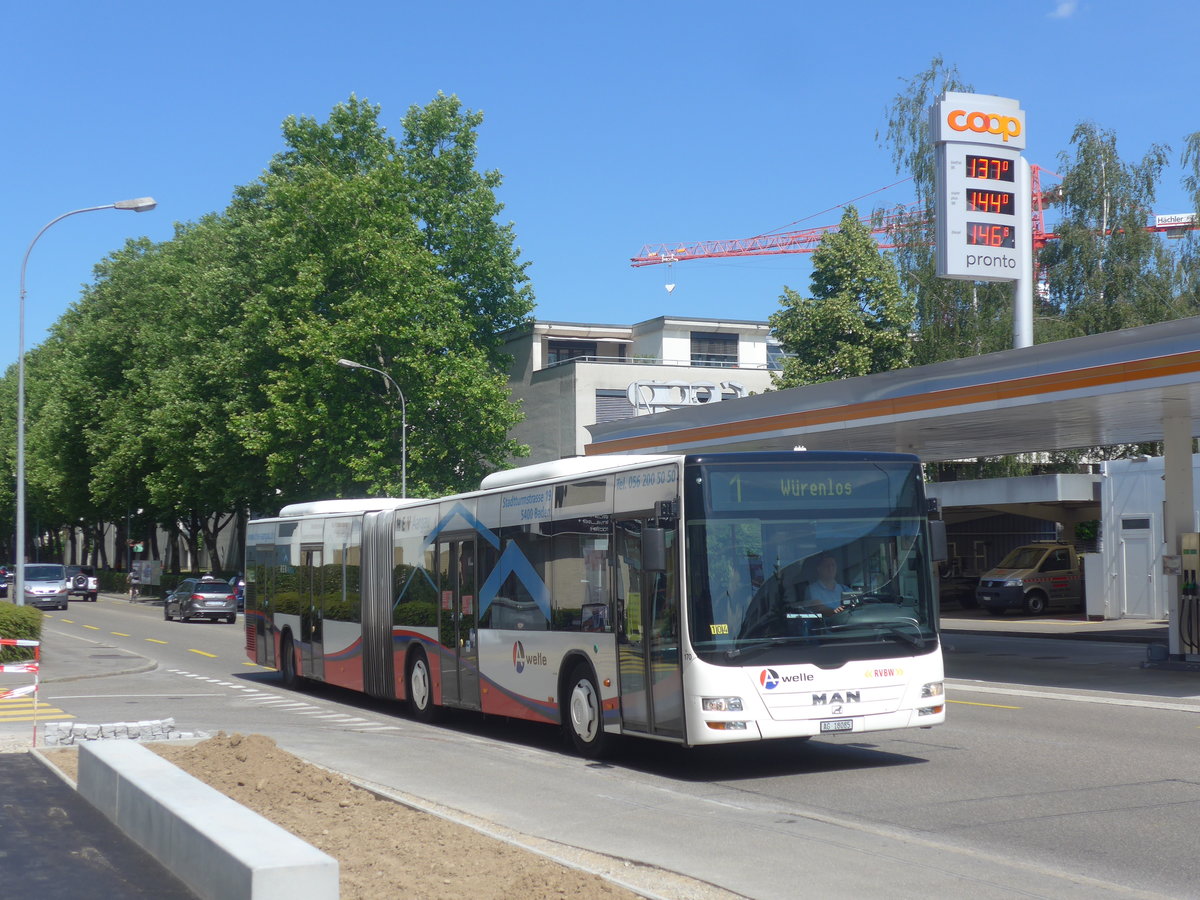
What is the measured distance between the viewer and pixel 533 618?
1450 centimetres

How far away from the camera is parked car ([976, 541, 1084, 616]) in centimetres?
4138

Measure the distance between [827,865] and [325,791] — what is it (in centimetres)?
380

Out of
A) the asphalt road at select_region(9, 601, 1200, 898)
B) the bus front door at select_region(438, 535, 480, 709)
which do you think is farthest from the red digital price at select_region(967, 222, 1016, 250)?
the bus front door at select_region(438, 535, 480, 709)

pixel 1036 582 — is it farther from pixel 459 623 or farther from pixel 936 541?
pixel 936 541

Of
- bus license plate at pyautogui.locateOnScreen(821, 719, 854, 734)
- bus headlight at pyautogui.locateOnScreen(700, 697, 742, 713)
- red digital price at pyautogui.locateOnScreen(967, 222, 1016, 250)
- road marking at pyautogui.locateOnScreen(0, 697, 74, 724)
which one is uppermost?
red digital price at pyautogui.locateOnScreen(967, 222, 1016, 250)

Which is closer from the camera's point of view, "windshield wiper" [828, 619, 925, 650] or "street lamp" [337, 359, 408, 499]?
"windshield wiper" [828, 619, 925, 650]

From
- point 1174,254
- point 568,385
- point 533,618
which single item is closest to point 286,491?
point 568,385

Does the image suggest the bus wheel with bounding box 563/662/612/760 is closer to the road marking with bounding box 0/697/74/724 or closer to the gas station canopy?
the road marking with bounding box 0/697/74/724

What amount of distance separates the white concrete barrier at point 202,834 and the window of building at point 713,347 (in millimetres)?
61335

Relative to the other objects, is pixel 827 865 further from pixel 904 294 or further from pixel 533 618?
pixel 904 294

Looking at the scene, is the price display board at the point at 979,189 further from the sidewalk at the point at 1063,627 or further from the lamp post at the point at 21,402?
the lamp post at the point at 21,402

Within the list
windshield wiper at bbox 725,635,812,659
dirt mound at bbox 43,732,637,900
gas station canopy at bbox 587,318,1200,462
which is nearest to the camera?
dirt mound at bbox 43,732,637,900

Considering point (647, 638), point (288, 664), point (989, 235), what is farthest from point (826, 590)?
point (989, 235)

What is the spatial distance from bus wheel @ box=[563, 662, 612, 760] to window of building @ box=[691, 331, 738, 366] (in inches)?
2208
